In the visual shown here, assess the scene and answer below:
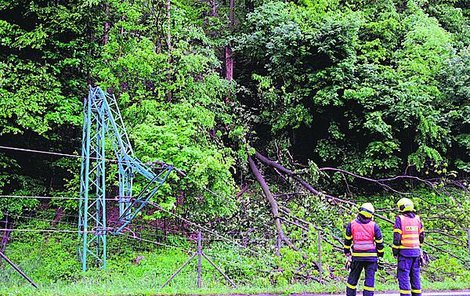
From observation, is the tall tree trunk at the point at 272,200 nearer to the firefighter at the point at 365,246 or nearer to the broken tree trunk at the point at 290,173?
the broken tree trunk at the point at 290,173

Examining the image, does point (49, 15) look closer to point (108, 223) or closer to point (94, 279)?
point (108, 223)

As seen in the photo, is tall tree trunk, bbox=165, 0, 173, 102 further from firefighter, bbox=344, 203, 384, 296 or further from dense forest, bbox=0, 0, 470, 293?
firefighter, bbox=344, 203, 384, 296

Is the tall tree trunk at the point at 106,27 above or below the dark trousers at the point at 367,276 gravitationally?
above

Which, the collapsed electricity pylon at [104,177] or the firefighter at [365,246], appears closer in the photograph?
the firefighter at [365,246]

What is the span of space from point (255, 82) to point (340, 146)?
4.63 metres

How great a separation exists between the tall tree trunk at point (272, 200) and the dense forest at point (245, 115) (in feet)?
0.25

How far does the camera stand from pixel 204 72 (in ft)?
50.5

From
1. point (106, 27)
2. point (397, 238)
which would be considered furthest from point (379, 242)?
point (106, 27)

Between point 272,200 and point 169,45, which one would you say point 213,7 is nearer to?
point 169,45

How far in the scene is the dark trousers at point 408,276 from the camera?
5980mm

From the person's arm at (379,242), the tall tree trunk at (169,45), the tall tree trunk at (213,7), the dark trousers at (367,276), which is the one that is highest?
the tall tree trunk at (213,7)

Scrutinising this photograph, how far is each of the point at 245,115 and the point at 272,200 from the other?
4005 millimetres

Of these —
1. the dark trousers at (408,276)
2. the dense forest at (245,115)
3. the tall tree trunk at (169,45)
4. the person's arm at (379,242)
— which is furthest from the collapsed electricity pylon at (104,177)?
the dark trousers at (408,276)

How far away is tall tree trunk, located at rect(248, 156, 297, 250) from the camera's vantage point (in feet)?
38.0
